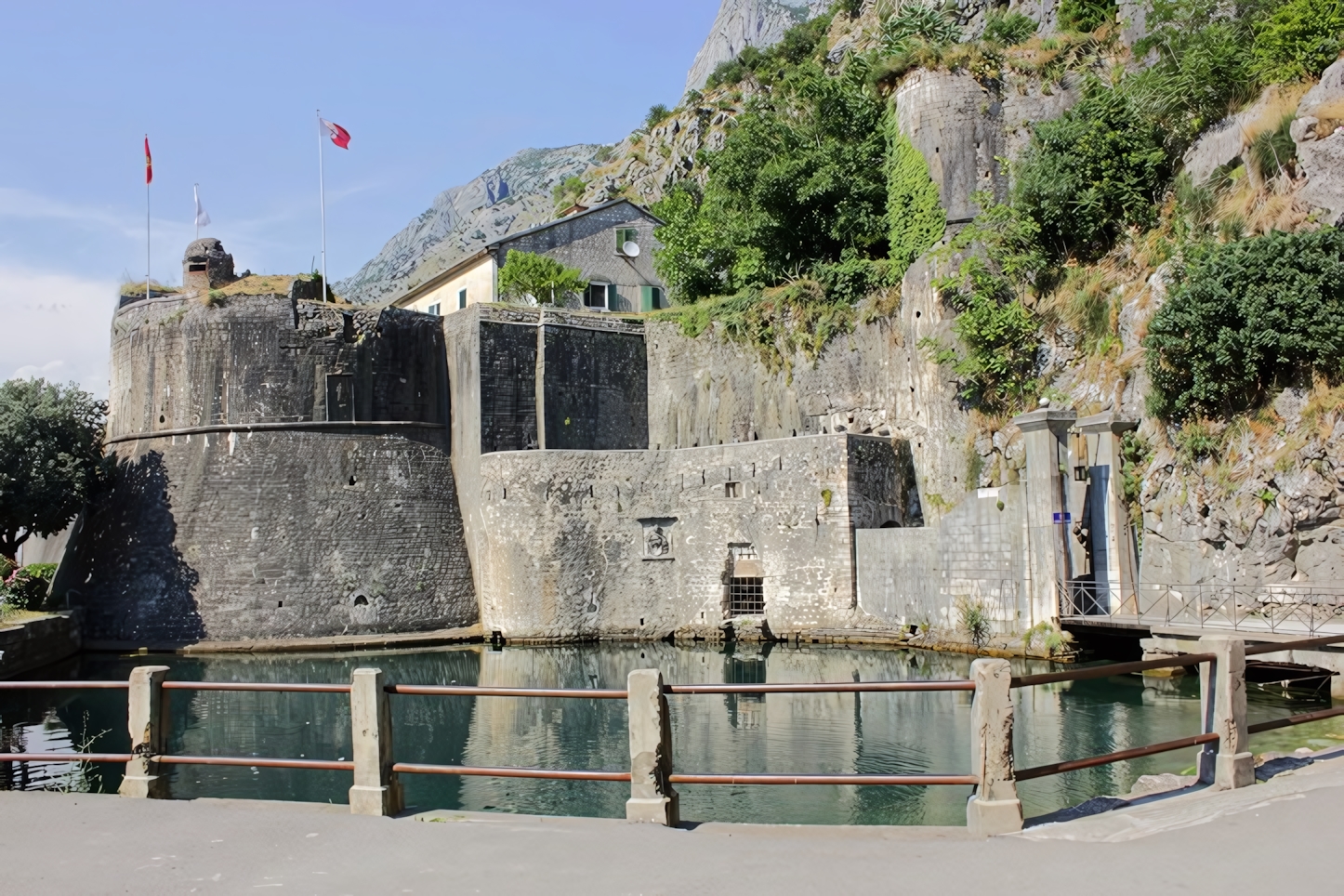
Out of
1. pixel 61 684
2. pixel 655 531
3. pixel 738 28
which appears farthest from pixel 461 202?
pixel 61 684

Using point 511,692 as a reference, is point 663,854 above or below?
below

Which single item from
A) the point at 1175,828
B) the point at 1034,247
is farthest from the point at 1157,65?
the point at 1175,828

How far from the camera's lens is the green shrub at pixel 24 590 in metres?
22.8

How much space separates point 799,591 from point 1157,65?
13.5 metres

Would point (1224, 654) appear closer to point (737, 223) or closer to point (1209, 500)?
point (1209, 500)

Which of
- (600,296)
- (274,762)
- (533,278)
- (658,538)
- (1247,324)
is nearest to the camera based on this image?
(274,762)

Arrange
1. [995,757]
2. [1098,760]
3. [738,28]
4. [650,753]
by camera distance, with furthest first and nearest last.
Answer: [738,28]
[650,753]
[1098,760]
[995,757]

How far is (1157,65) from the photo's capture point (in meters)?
23.8

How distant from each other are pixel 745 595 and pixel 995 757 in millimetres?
18559

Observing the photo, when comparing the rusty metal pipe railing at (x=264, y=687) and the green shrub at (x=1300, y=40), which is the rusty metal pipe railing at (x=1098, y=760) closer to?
the rusty metal pipe railing at (x=264, y=687)

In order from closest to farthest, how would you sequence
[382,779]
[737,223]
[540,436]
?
[382,779]
[540,436]
[737,223]

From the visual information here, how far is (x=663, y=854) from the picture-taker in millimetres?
5953

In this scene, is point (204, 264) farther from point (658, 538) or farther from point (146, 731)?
point (146, 731)

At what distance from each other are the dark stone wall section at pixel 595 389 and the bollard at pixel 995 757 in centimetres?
2258
